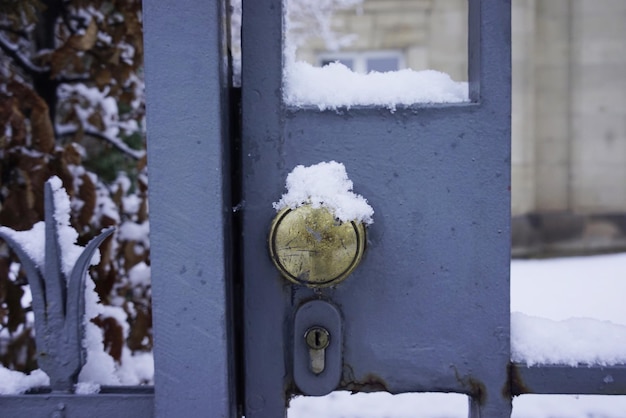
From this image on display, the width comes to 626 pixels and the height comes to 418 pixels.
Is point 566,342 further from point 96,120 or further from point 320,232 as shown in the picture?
point 96,120

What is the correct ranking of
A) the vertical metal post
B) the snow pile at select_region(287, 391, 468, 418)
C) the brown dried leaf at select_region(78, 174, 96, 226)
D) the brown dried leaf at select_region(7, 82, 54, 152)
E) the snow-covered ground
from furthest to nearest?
the snow pile at select_region(287, 391, 468, 418) < the brown dried leaf at select_region(78, 174, 96, 226) < the brown dried leaf at select_region(7, 82, 54, 152) < the snow-covered ground < the vertical metal post

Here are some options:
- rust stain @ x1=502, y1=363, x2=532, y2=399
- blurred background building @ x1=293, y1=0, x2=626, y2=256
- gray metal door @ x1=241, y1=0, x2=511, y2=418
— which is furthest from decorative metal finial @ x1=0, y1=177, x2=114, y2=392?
blurred background building @ x1=293, y1=0, x2=626, y2=256

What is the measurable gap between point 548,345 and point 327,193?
0.55 m

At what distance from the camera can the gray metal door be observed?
3.42 feet

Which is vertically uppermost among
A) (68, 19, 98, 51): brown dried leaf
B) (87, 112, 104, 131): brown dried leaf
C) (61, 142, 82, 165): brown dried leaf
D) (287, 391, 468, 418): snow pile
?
(68, 19, 98, 51): brown dried leaf

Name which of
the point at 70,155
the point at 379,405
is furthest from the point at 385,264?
the point at 379,405

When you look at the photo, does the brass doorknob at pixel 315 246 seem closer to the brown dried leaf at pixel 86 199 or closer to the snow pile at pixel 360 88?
the snow pile at pixel 360 88

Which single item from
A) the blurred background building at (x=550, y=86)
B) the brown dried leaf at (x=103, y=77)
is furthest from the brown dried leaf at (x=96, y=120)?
the blurred background building at (x=550, y=86)

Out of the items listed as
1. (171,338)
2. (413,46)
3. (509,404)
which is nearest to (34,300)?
(171,338)

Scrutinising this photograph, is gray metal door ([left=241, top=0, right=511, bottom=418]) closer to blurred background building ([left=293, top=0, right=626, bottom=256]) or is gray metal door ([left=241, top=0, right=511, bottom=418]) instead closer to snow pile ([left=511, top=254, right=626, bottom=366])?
snow pile ([left=511, top=254, right=626, bottom=366])

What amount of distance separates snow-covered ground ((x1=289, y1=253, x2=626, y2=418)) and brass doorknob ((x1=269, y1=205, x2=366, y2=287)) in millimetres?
409

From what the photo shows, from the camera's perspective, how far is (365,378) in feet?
3.50

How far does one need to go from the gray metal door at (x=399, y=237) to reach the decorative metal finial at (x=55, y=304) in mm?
330

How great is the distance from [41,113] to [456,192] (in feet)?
4.51
